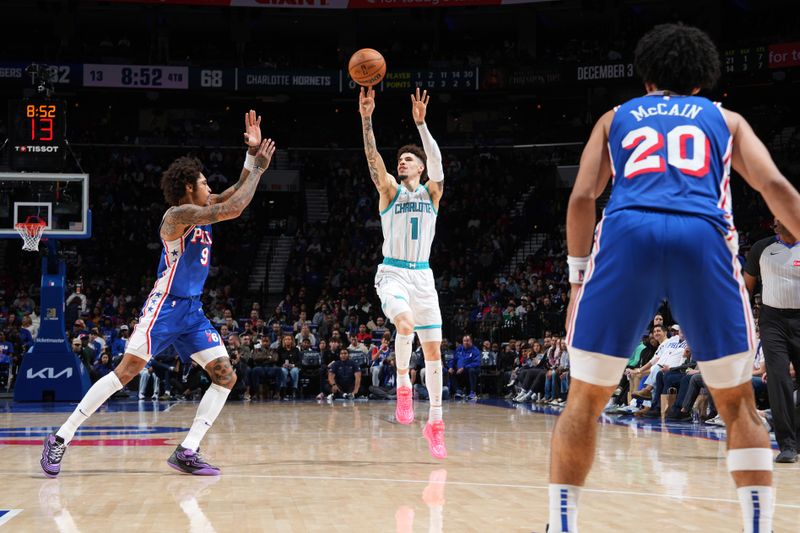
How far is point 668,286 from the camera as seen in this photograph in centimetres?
298

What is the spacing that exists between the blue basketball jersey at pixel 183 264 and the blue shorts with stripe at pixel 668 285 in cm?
385

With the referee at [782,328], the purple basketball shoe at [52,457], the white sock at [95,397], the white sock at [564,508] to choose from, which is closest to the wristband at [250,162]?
the white sock at [95,397]

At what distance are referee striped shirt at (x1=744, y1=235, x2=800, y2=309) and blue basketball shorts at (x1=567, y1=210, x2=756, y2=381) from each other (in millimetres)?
4044

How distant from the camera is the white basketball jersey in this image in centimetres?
746

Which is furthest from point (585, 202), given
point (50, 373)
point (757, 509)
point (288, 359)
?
point (288, 359)

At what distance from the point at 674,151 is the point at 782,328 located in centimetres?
425

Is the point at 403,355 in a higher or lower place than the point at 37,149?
lower

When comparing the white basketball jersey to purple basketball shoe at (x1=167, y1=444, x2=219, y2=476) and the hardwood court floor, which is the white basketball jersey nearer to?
the hardwood court floor

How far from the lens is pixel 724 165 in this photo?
3.12 m

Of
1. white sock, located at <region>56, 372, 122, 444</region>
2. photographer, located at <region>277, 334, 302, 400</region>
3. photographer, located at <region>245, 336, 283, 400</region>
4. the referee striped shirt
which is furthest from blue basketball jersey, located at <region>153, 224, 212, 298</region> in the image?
photographer, located at <region>277, 334, 302, 400</region>

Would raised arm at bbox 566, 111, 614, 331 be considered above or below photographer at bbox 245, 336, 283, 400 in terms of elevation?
above

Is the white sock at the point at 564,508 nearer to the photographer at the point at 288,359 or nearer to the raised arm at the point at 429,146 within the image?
the raised arm at the point at 429,146

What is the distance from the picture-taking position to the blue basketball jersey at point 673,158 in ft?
9.89

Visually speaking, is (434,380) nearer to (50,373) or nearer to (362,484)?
(362,484)
